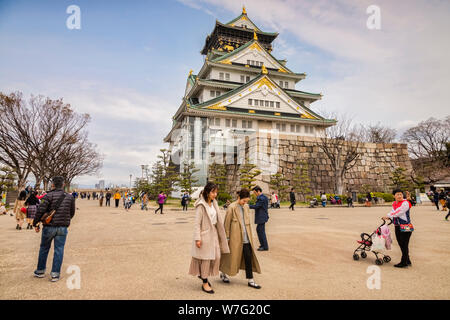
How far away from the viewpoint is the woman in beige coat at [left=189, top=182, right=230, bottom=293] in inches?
158

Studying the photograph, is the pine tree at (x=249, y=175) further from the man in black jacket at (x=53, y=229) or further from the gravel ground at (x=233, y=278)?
the man in black jacket at (x=53, y=229)

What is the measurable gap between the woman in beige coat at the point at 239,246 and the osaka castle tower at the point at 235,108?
2323cm

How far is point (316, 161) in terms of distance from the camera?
2789cm

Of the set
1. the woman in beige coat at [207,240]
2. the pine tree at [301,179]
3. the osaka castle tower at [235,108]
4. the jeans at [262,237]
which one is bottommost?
the jeans at [262,237]

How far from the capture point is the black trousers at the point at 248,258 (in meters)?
4.30

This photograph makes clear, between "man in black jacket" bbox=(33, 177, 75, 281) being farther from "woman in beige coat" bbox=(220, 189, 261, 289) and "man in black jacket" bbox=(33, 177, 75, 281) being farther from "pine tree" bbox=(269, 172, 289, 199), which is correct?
"pine tree" bbox=(269, 172, 289, 199)

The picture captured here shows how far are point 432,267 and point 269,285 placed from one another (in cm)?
355

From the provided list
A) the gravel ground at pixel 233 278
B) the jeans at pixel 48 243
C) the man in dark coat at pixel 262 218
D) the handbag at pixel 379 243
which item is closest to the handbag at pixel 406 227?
the handbag at pixel 379 243

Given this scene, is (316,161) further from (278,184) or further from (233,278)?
(233,278)

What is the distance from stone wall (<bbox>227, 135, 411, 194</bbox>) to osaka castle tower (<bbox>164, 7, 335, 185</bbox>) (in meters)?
2.91

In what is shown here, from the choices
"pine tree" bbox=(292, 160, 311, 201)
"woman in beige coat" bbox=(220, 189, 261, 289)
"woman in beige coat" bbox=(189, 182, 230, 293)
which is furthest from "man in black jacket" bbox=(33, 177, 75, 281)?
"pine tree" bbox=(292, 160, 311, 201)

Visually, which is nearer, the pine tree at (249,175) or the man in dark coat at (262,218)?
the man in dark coat at (262,218)
